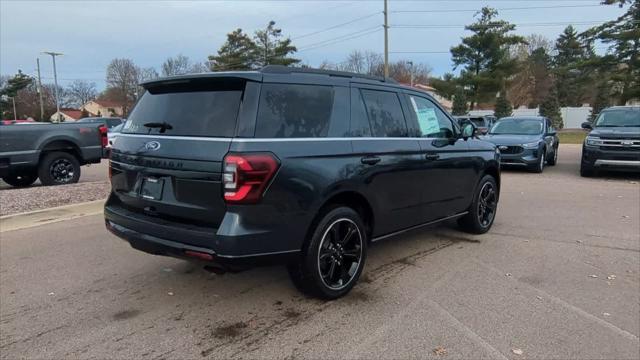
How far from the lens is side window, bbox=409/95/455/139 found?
16.9ft

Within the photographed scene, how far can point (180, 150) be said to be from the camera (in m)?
3.61

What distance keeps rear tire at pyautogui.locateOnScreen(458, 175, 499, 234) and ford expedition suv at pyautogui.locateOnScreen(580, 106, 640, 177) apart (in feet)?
22.4

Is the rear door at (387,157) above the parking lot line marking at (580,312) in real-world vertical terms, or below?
above

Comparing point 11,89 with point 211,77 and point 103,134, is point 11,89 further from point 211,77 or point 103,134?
point 211,77

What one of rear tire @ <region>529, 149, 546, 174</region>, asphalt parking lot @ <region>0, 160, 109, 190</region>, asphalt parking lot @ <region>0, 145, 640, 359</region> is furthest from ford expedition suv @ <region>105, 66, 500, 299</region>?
rear tire @ <region>529, 149, 546, 174</region>

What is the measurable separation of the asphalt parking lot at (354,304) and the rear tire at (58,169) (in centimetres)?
419

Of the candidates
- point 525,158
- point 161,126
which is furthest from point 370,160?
point 525,158

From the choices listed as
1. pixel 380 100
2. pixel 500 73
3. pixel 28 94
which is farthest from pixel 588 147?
pixel 28 94

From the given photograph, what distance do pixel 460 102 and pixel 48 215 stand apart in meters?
37.8

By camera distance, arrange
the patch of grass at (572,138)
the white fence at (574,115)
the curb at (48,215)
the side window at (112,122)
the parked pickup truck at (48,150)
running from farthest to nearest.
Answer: the white fence at (574,115) < the patch of grass at (572,138) < the side window at (112,122) < the parked pickup truck at (48,150) < the curb at (48,215)

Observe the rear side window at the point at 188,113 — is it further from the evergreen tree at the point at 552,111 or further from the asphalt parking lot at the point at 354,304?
the evergreen tree at the point at 552,111

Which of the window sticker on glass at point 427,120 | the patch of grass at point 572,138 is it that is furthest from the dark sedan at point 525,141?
Result: the patch of grass at point 572,138

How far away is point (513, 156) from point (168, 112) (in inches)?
448

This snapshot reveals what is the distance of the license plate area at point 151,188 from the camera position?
3.76m
